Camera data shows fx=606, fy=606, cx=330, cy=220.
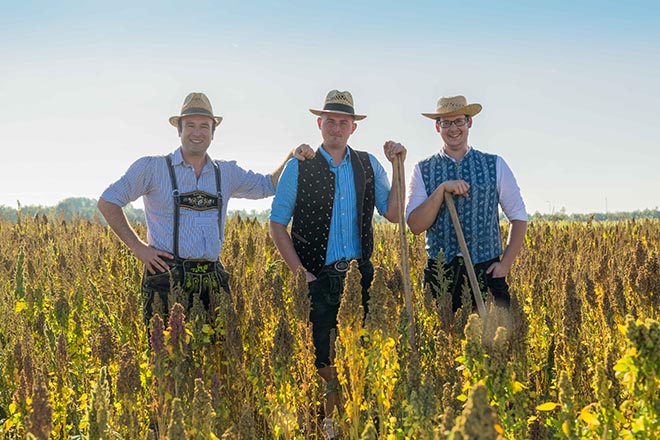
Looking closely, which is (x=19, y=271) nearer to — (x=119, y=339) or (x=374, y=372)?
(x=119, y=339)

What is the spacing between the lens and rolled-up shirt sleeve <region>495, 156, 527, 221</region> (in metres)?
3.99

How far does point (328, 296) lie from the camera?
3949 mm

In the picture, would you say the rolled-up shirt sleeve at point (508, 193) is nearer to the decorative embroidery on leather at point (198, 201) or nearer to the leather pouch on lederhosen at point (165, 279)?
the decorative embroidery on leather at point (198, 201)

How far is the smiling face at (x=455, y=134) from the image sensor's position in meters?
3.98

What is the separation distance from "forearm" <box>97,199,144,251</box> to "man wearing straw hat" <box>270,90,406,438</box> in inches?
35.7

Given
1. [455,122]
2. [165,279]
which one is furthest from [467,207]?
[165,279]

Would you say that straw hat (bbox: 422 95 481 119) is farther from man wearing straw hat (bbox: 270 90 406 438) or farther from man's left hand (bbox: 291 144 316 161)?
man's left hand (bbox: 291 144 316 161)

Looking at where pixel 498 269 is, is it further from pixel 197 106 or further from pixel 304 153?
pixel 197 106

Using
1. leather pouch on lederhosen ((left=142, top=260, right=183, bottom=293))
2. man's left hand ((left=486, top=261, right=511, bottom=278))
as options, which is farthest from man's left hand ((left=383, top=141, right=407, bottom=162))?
leather pouch on lederhosen ((left=142, top=260, right=183, bottom=293))

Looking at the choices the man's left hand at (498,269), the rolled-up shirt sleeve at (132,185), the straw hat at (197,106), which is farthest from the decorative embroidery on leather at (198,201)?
the man's left hand at (498,269)

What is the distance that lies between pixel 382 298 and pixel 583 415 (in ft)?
2.82

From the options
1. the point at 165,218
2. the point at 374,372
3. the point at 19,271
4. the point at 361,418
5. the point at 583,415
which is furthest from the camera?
the point at 19,271

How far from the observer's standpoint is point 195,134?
158 inches

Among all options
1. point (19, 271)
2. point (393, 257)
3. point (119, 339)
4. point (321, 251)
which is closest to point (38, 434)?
point (119, 339)
